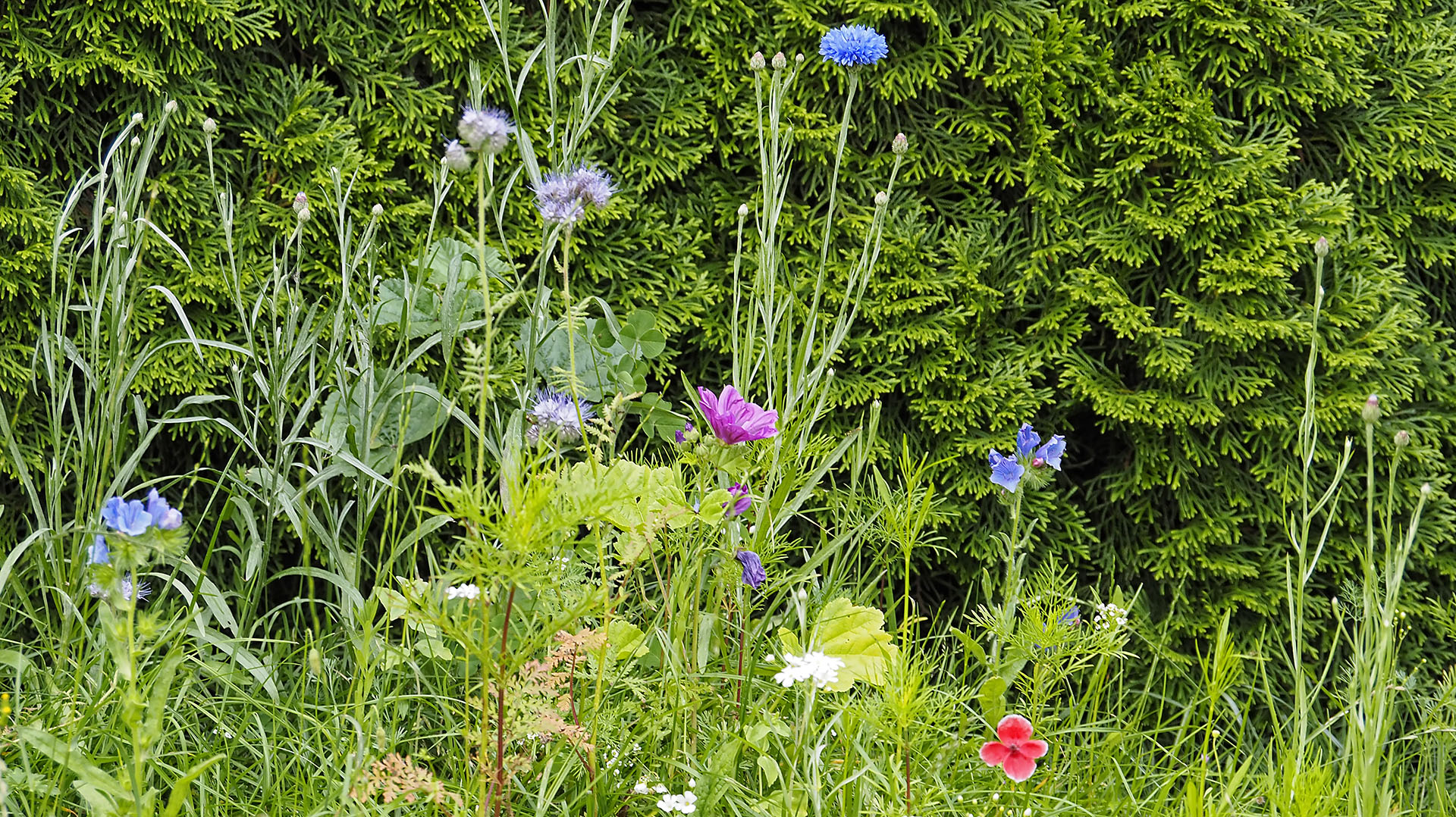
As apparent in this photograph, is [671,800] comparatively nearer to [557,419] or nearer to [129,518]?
[557,419]

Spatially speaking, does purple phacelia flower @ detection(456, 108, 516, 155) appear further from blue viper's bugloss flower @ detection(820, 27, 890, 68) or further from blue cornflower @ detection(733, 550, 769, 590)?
blue viper's bugloss flower @ detection(820, 27, 890, 68)

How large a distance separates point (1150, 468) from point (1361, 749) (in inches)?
38.3

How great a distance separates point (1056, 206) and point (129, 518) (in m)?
1.95

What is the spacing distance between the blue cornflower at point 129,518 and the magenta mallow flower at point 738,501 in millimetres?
691

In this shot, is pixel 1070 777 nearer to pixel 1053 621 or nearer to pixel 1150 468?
pixel 1053 621

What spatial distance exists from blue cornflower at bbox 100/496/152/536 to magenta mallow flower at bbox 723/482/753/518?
0.69 m

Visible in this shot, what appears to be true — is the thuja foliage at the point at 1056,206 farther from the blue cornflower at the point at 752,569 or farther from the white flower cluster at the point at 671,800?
the white flower cluster at the point at 671,800

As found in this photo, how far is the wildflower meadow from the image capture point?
135cm

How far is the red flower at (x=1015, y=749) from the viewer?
1334mm

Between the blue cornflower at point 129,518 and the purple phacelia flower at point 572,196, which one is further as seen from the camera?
the purple phacelia flower at point 572,196

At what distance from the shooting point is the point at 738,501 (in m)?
1.60

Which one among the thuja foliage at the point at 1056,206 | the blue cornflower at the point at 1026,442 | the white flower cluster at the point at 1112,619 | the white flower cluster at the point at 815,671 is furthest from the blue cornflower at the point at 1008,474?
the thuja foliage at the point at 1056,206

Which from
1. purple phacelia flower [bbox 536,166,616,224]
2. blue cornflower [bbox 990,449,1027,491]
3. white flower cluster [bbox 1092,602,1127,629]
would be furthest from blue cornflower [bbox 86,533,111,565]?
white flower cluster [bbox 1092,602,1127,629]

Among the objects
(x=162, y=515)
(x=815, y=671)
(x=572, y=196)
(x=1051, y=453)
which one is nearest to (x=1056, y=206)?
(x=1051, y=453)
